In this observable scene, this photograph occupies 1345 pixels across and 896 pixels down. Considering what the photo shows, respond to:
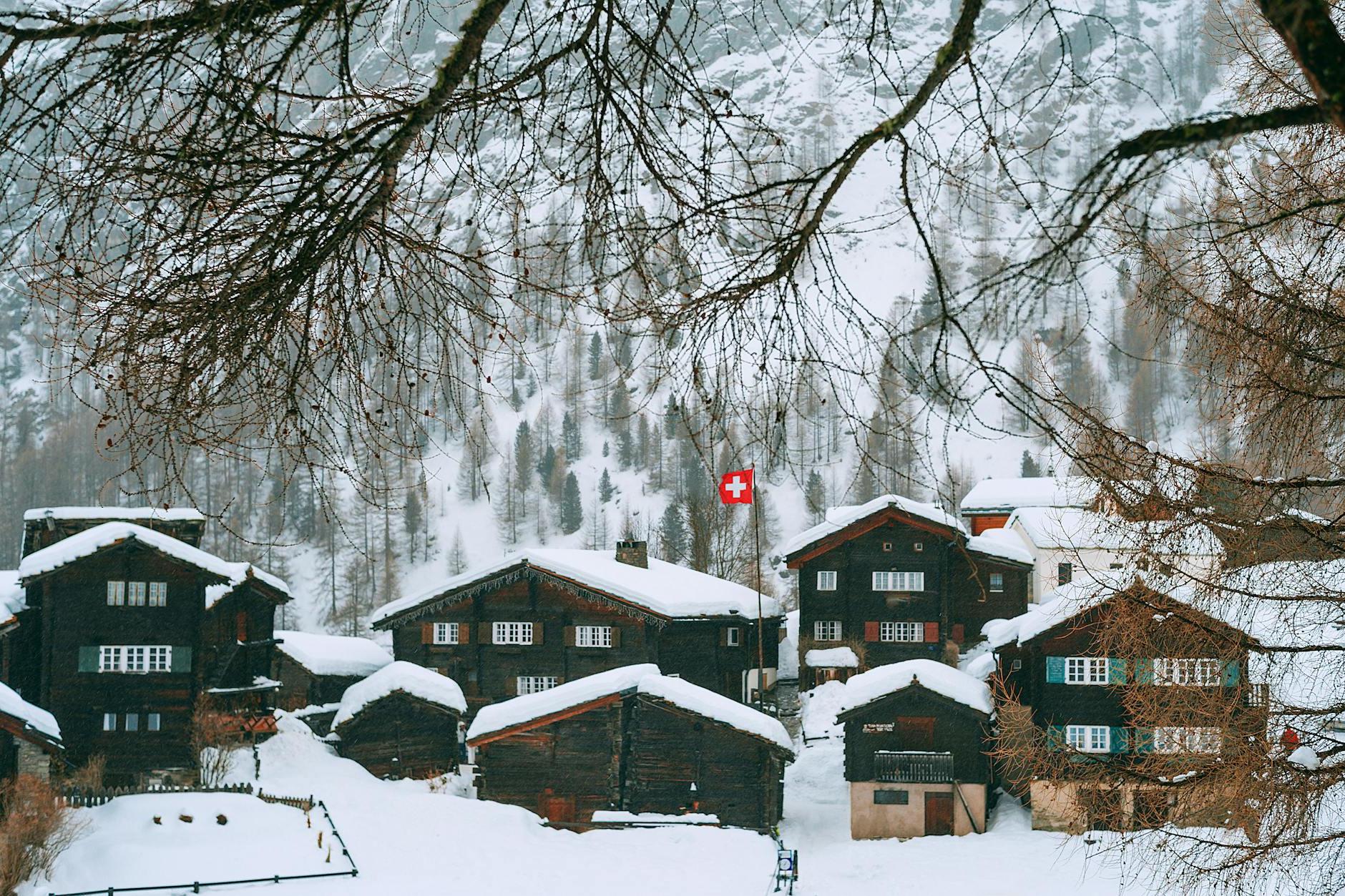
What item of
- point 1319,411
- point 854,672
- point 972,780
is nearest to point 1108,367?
point 854,672

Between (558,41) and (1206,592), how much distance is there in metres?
5.90

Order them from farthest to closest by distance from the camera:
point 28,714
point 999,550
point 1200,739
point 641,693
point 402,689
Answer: point 999,550 → point 402,689 → point 641,693 → point 28,714 → point 1200,739

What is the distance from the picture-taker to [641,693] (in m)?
33.8

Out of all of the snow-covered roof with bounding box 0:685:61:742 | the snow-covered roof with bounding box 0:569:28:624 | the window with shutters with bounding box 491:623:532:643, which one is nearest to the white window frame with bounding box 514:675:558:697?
the window with shutters with bounding box 491:623:532:643

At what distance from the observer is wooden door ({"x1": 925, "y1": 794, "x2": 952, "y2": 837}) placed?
3344 cm

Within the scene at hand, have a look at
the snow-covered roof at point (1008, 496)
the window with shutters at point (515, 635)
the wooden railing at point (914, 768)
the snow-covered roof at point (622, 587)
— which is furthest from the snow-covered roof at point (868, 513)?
the snow-covered roof at point (1008, 496)

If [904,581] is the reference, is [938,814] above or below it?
below

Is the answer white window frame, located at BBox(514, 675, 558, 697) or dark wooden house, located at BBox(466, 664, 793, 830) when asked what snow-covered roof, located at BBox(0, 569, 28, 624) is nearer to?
dark wooden house, located at BBox(466, 664, 793, 830)

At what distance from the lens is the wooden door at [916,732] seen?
34.0m

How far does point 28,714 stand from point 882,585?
29.5 meters

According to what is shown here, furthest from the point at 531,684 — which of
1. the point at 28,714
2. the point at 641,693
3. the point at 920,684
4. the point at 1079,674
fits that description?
the point at 1079,674

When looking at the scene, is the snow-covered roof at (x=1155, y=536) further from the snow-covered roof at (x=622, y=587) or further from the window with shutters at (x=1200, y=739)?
the snow-covered roof at (x=622, y=587)

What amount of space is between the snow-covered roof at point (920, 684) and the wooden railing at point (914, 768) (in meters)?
1.57

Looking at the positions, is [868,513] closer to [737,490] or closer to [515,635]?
[515,635]
